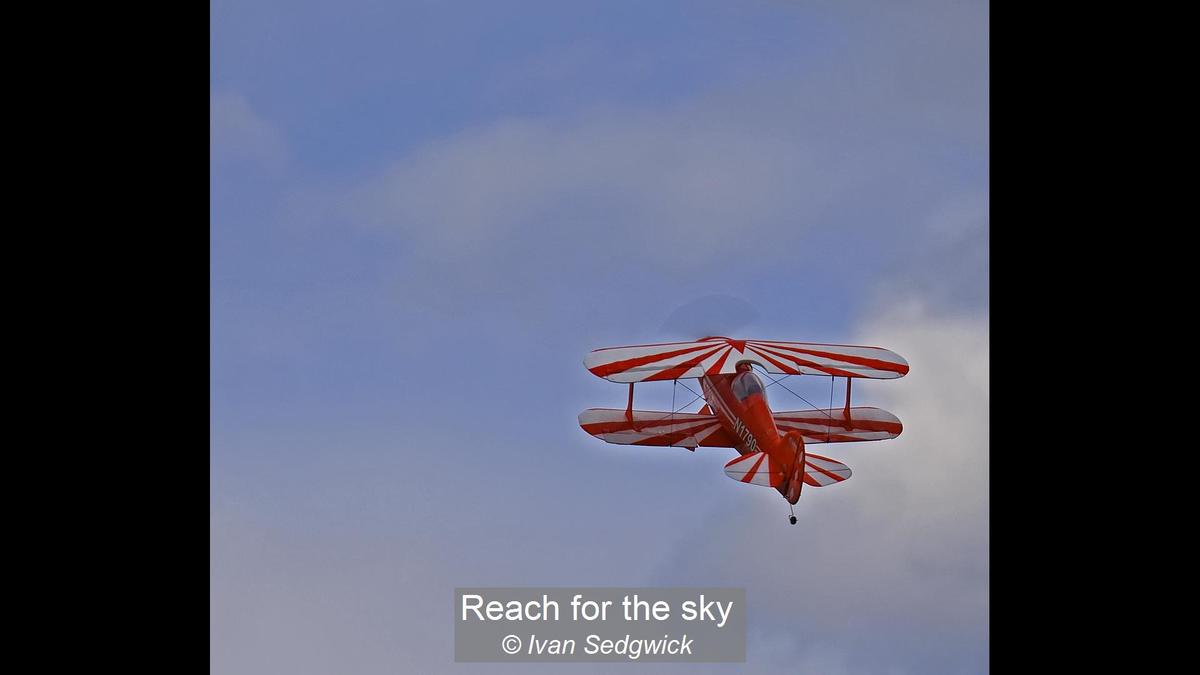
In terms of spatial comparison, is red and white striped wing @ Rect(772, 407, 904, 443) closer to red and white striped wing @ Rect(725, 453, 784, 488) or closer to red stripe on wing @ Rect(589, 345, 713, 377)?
red and white striped wing @ Rect(725, 453, 784, 488)

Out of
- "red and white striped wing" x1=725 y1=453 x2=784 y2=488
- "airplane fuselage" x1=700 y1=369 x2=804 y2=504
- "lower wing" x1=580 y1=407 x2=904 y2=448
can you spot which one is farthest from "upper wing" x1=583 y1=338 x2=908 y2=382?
"lower wing" x1=580 y1=407 x2=904 y2=448

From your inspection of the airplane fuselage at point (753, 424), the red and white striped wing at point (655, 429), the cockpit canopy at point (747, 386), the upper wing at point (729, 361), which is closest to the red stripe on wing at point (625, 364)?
the upper wing at point (729, 361)

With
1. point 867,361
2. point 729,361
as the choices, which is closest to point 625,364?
point 729,361

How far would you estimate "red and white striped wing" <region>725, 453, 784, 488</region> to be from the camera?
11633 mm

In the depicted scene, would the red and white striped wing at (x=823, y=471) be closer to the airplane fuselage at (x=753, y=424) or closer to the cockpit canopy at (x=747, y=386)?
the airplane fuselage at (x=753, y=424)

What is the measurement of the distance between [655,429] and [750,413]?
123 cm

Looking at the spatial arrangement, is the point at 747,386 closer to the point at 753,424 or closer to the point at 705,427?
the point at 753,424

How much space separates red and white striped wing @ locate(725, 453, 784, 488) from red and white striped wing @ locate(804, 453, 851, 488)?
1.54ft

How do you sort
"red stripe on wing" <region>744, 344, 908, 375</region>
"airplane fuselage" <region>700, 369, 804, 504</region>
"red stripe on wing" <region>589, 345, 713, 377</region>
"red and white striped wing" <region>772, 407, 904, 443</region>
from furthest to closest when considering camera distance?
"red and white striped wing" <region>772, 407, 904, 443</region> → "red stripe on wing" <region>744, 344, 908, 375</region> → "red stripe on wing" <region>589, 345, 713, 377</region> → "airplane fuselage" <region>700, 369, 804, 504</region>

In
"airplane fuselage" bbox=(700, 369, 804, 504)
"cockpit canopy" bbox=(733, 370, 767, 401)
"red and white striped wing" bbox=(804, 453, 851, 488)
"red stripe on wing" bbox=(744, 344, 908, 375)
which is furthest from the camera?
"cockpit canopy" bbox=(733, 370, 767, 401)

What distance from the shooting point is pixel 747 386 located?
12.7 meters

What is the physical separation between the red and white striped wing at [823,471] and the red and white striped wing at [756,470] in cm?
47

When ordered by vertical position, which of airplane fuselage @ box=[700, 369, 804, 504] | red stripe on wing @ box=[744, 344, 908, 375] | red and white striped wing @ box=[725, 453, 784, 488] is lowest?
red and white striped wing @ box=[725, 453, 784, 488]
